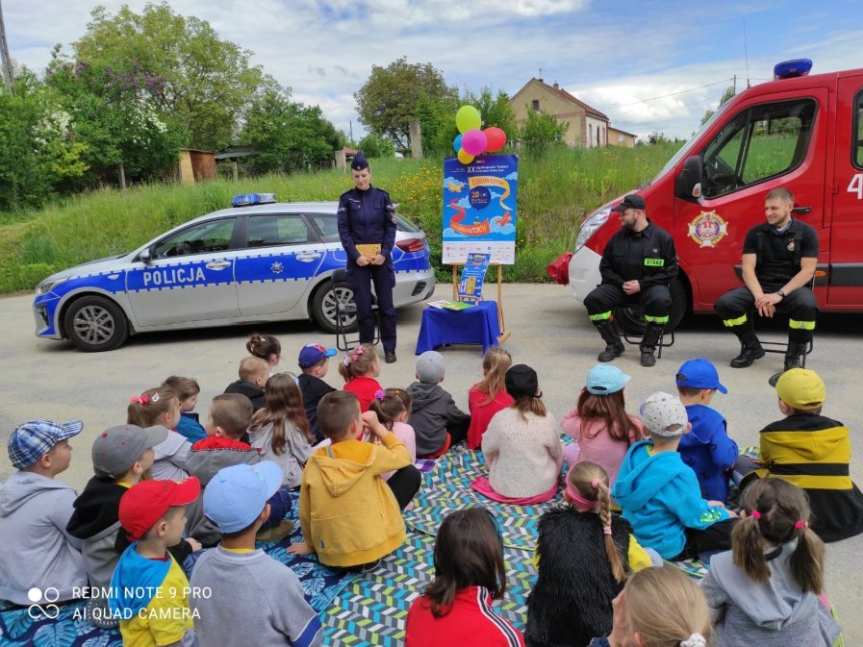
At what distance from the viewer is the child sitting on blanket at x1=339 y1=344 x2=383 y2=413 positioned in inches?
176

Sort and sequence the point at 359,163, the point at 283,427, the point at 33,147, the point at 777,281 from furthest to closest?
the point at 33,147, the point at 359,163, the point at 777,281, the point at 283,427

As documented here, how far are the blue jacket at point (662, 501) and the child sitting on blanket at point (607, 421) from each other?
0.46 m

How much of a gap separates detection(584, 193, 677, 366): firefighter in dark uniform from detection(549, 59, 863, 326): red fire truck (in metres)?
0.57

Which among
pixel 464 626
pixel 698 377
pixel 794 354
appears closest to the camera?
pixel 464 626

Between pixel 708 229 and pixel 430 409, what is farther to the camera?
pixel 708 229

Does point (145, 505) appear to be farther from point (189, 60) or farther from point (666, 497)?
point (189, 60)

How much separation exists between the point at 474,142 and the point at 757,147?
303 cm

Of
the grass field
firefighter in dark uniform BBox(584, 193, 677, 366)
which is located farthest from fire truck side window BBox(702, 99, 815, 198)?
the grass field

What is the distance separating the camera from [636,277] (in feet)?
21.8

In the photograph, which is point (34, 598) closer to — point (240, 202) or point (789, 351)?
point (789, 351)

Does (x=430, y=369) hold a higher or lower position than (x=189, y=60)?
lower

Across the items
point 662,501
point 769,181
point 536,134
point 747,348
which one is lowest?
point 747,348

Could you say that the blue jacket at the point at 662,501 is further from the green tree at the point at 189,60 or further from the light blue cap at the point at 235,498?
the green tree at the point at 189,60

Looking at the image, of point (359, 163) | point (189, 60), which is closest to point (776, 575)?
point (359, 163)
